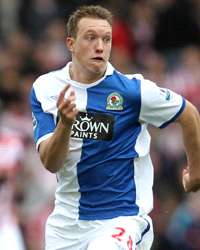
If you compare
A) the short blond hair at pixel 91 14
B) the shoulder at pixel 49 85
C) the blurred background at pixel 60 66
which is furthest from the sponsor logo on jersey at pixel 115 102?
the blurred background at pixel 60 66

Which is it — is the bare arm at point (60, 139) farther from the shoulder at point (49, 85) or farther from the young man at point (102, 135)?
the shoulder at point (49, 85)

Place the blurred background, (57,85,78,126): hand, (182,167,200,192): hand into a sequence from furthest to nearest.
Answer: the blurred background, (182,167,200,192): hand, (57,85,78,126): hand

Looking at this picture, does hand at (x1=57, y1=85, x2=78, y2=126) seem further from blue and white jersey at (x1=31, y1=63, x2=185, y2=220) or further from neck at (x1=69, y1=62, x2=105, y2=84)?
neck at (x1=69, y1=62, x2=105, y2=84)

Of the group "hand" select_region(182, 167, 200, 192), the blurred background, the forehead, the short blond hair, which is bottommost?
the blurred background

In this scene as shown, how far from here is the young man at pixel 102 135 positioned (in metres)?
9.80

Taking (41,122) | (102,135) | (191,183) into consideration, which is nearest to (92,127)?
(102,135)

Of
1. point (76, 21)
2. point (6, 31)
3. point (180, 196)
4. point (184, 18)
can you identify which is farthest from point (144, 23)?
point (76, 21)

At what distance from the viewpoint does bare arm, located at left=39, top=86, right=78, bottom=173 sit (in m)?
9.07

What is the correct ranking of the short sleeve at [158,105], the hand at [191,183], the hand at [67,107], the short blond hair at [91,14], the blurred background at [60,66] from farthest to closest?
the blurred background at [60,66] < the hand at [191,183] < the short blond hair at [91,14] < the short sleeve at [158,105] < the hand at [67,107]

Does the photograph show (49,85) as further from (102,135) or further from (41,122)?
(102,135)

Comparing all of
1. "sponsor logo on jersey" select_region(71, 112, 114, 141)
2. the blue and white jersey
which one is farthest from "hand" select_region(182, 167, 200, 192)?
"sponsor logo on jersey" select_region(71, 112, 114, 141)

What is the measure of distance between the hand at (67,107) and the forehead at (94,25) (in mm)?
841

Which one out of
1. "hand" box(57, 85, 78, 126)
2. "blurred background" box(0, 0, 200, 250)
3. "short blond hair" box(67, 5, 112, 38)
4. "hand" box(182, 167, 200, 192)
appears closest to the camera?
"hand" box(57, 85, 78, 126)

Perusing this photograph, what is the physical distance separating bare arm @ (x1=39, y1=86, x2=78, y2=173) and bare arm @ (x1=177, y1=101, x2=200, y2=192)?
1.02m
